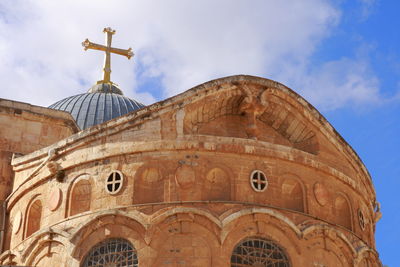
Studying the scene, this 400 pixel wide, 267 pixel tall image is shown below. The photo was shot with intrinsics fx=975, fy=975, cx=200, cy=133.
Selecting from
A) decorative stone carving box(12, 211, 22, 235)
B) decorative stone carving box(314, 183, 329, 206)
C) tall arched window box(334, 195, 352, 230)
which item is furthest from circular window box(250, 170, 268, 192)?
decorative stone carving box(12, 211, 22, 235)

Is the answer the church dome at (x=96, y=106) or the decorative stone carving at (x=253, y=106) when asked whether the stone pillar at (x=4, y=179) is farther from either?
the decorative stone carving at (x=253, y=106)

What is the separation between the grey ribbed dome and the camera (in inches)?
1713

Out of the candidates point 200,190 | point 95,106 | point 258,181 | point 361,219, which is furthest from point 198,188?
point 95,106

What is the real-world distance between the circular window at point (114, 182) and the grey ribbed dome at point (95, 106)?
495 inches

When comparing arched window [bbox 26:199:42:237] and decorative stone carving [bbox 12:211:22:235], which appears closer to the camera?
arched window [bbox 26:199:42:237]

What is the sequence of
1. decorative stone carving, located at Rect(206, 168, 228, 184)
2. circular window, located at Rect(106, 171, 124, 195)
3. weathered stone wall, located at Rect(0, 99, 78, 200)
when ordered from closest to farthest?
circular window, located at Rect(106, 171, 124, 195) → decorative stone carving, located at Rect(206, 168, 228, 184) → weathered stone wall, located at Rect(0, 99, 78, 200)

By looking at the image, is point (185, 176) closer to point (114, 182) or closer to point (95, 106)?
point (114, 182)

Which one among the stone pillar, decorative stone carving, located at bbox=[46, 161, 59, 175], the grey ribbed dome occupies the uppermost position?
the grey ribbed dome

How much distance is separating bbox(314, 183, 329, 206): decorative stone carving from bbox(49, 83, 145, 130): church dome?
14.1 metres

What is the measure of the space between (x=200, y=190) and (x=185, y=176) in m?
0.64

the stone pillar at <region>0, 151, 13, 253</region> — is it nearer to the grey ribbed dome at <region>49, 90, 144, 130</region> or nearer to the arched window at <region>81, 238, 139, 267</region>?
the arched window at <region>81, 238, 139, 267</region>

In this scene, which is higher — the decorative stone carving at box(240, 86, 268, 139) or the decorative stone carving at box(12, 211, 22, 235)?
the decorative stone carving at box(240, 86, 268, 139)

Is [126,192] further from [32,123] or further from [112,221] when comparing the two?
[32,123]

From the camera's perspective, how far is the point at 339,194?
32656mm
